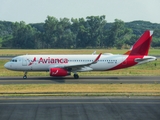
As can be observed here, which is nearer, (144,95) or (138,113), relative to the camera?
(138,113)

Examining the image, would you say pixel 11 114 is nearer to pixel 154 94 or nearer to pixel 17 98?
pixel 17 98

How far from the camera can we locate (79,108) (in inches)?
1029

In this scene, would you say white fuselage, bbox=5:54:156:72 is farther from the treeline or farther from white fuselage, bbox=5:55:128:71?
the treeline

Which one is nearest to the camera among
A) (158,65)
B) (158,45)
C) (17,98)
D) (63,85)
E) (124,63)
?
(17,98)

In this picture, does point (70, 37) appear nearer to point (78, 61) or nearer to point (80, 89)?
point (78, 61)

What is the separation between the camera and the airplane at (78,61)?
47594 mm

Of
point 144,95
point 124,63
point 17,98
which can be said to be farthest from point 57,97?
point 124,63

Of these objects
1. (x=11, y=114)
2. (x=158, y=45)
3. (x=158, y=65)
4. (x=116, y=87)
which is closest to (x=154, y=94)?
(x=116, y=87)

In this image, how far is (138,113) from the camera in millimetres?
24516

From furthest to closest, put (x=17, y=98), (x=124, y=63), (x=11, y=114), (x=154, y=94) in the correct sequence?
1. (x=124, y=63)
2. (x=154, y=94)
3. (x=17, y=98)
4. (x=11, y=114)

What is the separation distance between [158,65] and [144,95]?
125 feet

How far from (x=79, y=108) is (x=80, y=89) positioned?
1028cm

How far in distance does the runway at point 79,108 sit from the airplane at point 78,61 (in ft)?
55.1

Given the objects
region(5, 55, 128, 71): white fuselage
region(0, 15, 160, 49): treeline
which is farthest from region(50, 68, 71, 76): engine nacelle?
region(0, 15, 160, 49): treeline
